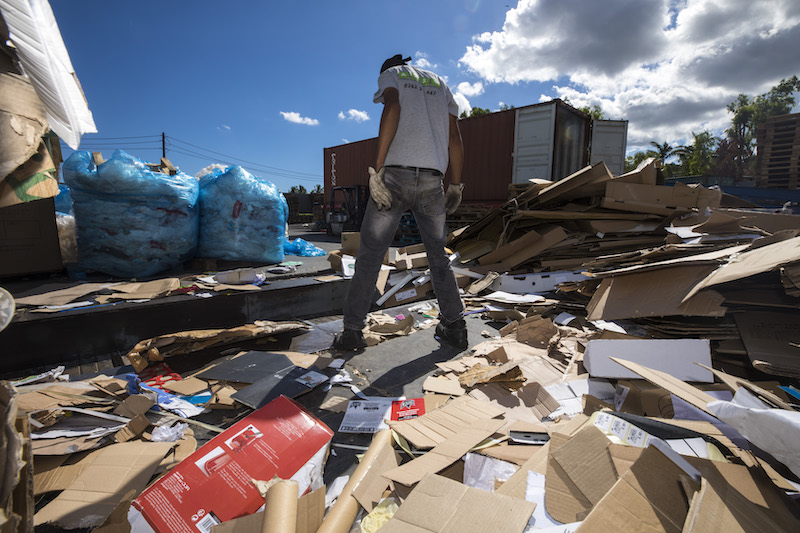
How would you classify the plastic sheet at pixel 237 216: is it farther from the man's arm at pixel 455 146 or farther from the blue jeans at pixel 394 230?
the man's arm at pixel 455 146

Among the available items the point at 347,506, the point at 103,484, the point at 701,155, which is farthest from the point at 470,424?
the point at 701,155

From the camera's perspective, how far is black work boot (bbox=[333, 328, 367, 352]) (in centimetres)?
242

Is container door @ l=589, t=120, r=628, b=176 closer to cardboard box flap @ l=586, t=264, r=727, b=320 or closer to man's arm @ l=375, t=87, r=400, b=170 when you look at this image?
cardboard box flap @ l=586, t=264, r=727, b=320

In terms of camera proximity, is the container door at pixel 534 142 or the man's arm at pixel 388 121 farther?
the container door at pixel 534 142

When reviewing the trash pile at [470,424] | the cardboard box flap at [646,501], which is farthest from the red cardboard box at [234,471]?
the cardboard box flap at [646,501]

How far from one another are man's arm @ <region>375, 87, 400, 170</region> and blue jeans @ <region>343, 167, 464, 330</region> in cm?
13

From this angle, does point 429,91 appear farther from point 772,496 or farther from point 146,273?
point 146,273

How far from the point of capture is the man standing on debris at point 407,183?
227 cm

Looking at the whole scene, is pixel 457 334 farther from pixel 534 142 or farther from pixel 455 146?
pixel 534 142

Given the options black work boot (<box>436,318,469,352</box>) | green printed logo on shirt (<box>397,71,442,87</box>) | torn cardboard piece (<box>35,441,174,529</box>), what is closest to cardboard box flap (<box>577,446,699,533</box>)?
torn cardboard piece (<box>35,441,174,529</box>)

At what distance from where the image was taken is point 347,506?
3.49ft

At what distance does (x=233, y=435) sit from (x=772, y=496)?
1.53m

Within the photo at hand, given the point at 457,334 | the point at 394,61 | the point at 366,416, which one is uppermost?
the point at 394,61

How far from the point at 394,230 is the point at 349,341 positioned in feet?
2.56
